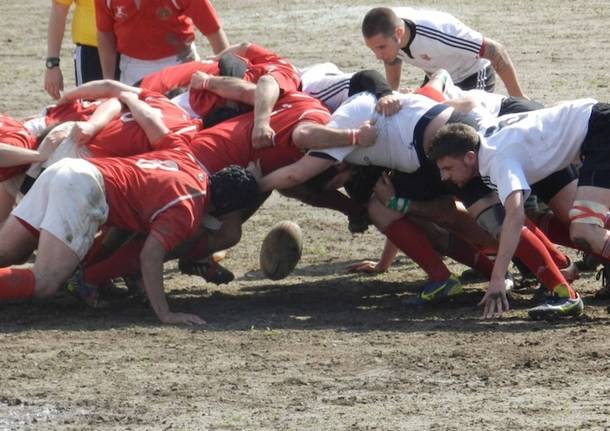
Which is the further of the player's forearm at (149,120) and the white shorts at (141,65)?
the white shorts at (141,65)

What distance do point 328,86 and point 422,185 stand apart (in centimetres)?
114

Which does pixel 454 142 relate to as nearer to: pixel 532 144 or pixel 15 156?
pixel 532 144

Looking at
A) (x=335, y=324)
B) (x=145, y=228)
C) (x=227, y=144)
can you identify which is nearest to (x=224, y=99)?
(x=227, y=144)

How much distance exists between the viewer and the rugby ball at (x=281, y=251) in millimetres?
9383

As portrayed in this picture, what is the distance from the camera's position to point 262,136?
909 cm

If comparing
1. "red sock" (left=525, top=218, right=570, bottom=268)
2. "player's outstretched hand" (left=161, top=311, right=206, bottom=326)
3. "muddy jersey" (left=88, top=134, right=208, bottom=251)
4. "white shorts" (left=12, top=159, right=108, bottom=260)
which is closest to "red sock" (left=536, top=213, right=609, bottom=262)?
"red sock" (left=525, top=218, right=570, bottom=268)

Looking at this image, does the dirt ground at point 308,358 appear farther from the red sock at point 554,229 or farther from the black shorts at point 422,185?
the black shorts at point 422,185

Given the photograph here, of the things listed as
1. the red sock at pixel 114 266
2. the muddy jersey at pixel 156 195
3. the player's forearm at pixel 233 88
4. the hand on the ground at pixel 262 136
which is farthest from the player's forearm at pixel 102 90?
the red sock at pixel 114 266

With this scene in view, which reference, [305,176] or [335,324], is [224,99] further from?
[335,324]

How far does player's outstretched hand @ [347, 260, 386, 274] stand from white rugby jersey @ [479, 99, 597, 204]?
1.59 metres

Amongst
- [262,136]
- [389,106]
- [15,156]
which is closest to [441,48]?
[389,106]

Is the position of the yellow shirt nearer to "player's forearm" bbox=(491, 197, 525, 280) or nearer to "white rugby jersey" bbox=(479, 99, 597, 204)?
"white rugby jersey" bbox=(479, 99, 597, 204)

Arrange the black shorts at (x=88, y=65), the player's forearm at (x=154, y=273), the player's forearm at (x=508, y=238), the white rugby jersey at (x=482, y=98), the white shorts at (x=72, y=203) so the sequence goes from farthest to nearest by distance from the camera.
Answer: the black shorts at (x=88, y=65) < the white rugby jersey at (x=482, y=98) < the white shorts at (x=72, y=203) < the player's forearm at (x=154, y=273) < the player's forearm at (x=508, y=238)

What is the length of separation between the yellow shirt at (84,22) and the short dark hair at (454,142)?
12.6 ft
